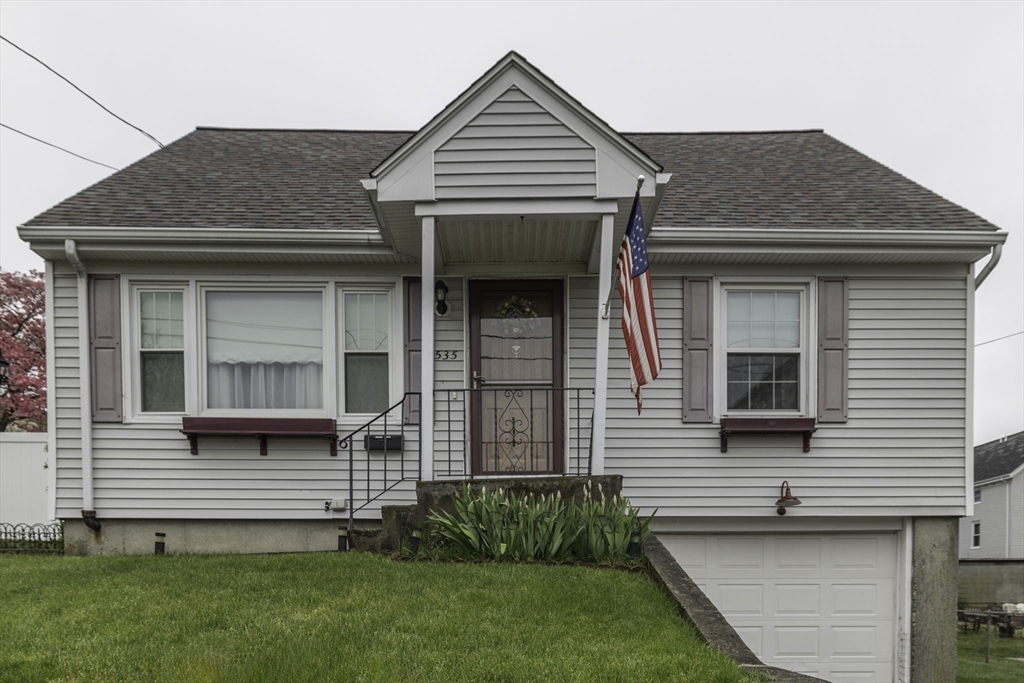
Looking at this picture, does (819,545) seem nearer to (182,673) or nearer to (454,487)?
(454,487)

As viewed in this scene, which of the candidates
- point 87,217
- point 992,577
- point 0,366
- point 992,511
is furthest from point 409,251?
point 992,511

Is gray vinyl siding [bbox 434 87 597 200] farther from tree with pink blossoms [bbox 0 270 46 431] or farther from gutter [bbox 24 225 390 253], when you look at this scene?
tree with pink blossoms [bbox 0 270 46 431]

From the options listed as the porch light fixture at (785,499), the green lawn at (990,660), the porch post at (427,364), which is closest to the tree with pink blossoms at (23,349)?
the porch post at (427,364)

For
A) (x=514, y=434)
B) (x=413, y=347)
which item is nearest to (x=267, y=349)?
(x=413, y=347)

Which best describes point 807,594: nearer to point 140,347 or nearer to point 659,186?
point 659,186

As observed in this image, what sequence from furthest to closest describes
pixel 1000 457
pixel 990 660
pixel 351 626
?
1. pixel 1000 457
2. pixel 990 660
3. pixel 351 626

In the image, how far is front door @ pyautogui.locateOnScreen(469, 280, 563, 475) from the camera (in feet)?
23.1

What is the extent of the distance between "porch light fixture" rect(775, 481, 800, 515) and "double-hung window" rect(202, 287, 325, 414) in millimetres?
4896

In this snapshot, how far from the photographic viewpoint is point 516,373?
712cm

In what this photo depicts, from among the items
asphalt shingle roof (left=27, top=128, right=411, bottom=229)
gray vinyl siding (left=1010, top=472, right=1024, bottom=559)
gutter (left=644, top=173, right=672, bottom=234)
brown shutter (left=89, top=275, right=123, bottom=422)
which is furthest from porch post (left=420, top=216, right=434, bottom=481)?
gray vinyl siding (left=1010, top=472, right=1024, bottom=559)

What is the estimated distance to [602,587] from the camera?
14.8 ft

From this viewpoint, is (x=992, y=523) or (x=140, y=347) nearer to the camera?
(x=140, y=347)

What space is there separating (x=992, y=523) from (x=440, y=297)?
25.8m

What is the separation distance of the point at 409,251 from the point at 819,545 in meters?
5.38
